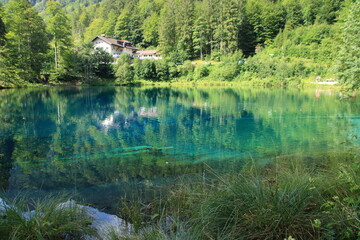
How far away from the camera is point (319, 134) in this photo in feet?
35.3

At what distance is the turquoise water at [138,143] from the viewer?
578cm

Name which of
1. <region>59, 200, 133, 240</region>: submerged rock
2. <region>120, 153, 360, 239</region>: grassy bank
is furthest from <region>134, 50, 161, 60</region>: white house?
<region>120, 153, 360, 239</region>: grassy bank

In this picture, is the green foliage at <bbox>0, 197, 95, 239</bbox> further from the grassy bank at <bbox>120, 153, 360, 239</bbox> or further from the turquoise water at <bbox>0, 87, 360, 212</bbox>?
the turquoise water at <bbox>0, 87, 360, 212</bbox>

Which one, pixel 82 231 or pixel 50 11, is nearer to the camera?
pixel 82 231

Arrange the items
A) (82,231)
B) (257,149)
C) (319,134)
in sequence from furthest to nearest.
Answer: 1. (319,134)
2. (257,149)
3. (82,231)

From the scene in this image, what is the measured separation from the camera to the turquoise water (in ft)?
19.0

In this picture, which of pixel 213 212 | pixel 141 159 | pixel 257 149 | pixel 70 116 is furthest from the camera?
pixel 70 116

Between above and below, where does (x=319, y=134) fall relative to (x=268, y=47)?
below

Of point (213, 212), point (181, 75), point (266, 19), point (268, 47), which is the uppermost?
point (266, 19)

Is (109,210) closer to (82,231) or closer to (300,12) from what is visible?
(82,231)

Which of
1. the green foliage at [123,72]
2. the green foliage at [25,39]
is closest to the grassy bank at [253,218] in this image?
the green foliage at [25,39]

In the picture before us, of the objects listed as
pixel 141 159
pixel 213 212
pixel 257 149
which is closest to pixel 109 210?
pixel 213 212

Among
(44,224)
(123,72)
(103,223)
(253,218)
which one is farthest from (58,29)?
(253,218)

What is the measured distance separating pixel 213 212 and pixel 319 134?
9933 millimetres
